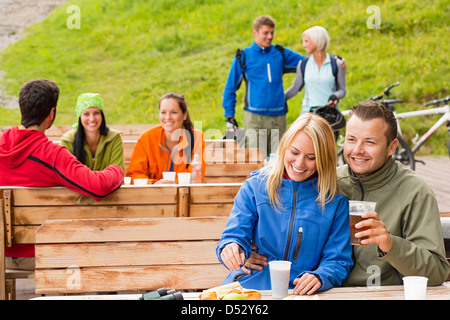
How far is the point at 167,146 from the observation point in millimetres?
5277

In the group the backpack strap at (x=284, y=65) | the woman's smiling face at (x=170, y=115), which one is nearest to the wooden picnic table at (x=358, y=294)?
the woman's smiling face at (x=170, y=115)

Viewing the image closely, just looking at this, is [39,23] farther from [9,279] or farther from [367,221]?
[367,221]

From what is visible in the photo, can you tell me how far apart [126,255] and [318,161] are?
3.96ft

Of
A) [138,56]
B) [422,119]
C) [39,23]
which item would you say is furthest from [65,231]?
[39,23]

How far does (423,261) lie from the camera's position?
2.54 m

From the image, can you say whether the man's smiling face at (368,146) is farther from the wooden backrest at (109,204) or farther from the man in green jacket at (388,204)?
the wooden backrest at (109,204)

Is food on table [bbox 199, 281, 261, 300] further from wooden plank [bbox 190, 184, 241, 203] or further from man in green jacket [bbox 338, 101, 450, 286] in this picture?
wooden plank [bbox 190, 184, 241, 203]

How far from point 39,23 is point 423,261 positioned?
23.3 m

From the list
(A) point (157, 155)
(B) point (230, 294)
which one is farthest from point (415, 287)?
(A) point (157, 155)

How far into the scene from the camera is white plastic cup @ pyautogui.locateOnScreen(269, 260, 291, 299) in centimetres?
228

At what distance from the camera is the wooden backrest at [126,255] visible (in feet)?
10.7

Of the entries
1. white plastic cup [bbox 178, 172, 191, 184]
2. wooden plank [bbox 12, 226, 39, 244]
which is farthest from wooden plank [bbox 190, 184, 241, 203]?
wooden plank [bbox 12, 226, 39, 244]

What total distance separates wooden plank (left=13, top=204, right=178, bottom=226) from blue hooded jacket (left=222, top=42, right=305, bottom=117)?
3.86 metres

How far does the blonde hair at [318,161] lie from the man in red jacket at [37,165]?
1485mm
